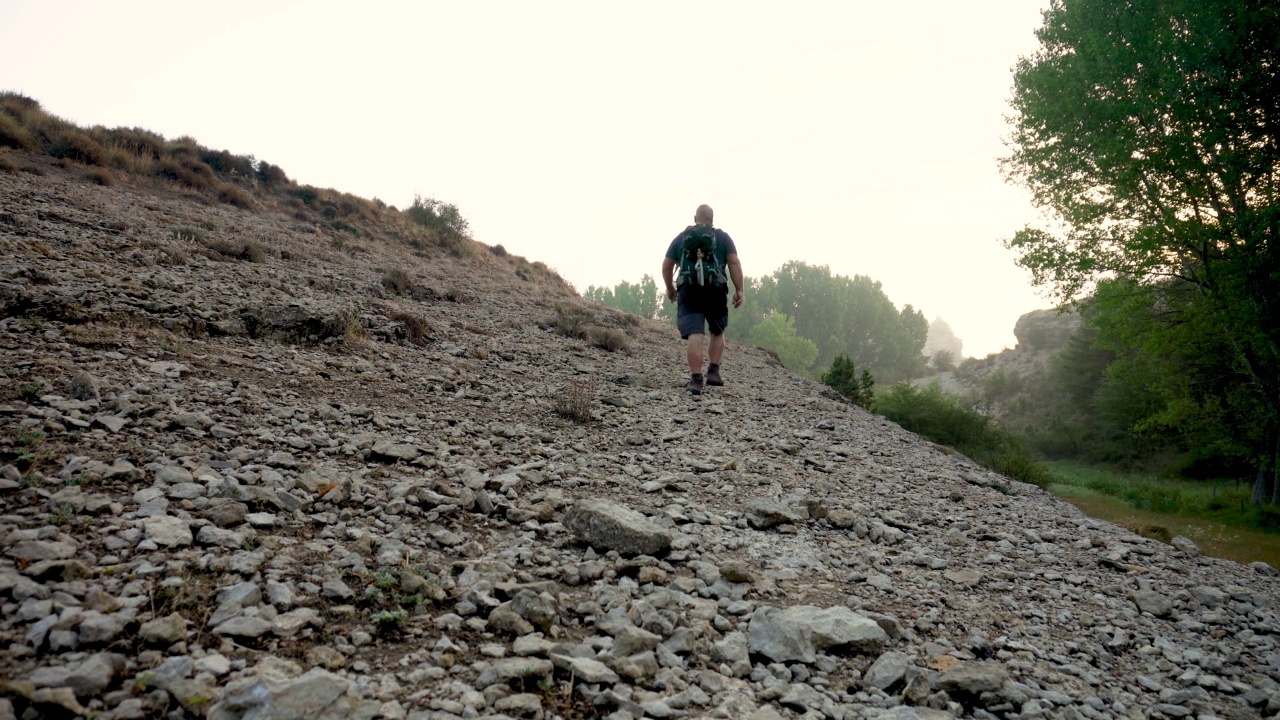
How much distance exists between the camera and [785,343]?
44.5 meters

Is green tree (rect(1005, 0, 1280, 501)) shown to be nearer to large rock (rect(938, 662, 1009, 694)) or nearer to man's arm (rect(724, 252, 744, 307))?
man's arm (rect(724, 252, 744, 307))

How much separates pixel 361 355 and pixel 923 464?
6561 mm

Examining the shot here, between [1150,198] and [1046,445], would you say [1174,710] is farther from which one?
[1046,445]

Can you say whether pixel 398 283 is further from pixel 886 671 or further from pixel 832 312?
pixel 832 312

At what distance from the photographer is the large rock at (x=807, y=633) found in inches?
102

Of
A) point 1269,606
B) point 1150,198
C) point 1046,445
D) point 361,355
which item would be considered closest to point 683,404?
point 361,355

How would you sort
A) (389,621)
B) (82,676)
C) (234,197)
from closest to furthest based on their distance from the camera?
(82,676)
(389,621)
(234,197)

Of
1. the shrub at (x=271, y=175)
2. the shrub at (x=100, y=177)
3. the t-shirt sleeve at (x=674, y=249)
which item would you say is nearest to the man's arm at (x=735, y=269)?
the t-shirt sleeve at (x=674, y=249)

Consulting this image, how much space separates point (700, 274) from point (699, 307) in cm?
46

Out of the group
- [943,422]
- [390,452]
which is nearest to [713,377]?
[390,452]

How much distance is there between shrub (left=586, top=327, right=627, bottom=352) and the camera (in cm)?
1135

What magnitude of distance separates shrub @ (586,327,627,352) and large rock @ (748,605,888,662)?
8.67 metres

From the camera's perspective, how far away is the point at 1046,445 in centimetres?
2992

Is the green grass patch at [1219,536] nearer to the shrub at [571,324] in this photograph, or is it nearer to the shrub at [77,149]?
the shrub at [571,324]
